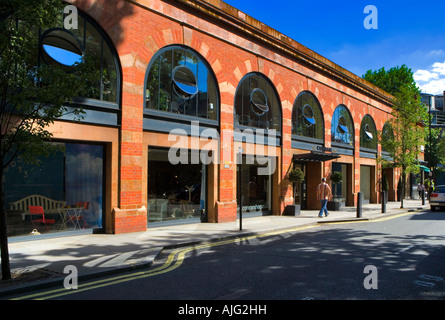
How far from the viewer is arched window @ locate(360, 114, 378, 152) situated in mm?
25859

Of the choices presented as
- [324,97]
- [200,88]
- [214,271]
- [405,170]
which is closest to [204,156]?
[200,88]

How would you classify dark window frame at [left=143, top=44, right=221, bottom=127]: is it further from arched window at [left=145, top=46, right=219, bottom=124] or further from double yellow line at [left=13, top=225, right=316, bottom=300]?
double yellow line at [left=13, top=225, right=316, bottom=300]

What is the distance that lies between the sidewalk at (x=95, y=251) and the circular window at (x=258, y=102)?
5.95 metres

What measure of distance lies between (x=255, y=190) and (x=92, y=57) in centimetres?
953

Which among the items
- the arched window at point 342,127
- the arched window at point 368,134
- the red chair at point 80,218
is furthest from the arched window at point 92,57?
the arched window at point 368,134

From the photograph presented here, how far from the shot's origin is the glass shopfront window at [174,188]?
40.3ft

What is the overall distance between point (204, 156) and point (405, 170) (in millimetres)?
17272

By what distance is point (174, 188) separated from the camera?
13062 mm

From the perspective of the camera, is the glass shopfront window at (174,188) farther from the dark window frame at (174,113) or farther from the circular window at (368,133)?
the circular window at (368,133)

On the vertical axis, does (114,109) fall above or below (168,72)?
below

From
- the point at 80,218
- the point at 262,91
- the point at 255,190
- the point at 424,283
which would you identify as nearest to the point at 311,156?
the point at 255,190
